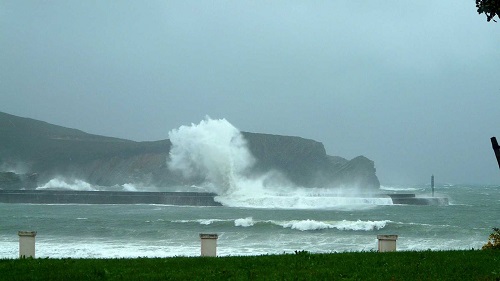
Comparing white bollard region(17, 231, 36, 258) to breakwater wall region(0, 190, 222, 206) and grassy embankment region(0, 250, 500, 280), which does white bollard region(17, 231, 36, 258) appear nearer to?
grassy embankment region(0, 250, 500, 280)

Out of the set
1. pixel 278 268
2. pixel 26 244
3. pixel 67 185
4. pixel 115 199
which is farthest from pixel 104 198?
pixel 67 185

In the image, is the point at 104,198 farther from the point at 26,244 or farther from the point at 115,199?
the point at 26,244

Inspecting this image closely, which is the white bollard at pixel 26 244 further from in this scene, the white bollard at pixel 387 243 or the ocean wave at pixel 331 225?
the ocean wave at pixel 331 225

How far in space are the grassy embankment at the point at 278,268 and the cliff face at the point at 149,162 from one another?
126m

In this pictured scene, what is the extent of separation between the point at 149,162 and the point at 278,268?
462 feet

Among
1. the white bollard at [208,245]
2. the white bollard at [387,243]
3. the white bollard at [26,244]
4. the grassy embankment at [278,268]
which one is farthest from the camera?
the white bollard at [387,243]

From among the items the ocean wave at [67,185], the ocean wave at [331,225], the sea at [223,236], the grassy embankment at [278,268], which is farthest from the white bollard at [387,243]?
the ocean wave at [67,185]

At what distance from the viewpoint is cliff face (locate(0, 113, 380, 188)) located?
14138 cm

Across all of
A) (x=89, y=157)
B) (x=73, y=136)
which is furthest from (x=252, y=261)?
(x=73, y=136)

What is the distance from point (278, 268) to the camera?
936 centimetres

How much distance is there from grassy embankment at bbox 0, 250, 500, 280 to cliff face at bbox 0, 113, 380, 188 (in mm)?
125827

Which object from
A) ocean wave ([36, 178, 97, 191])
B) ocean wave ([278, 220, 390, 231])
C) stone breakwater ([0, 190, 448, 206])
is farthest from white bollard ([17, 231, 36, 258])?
ocean wave ([36, 178, 97, 191])

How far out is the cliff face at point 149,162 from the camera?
141 meters

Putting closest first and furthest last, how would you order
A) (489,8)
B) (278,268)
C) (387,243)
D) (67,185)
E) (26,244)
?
(489,8), (278,268), (26,244), (387,243), (67,185)
